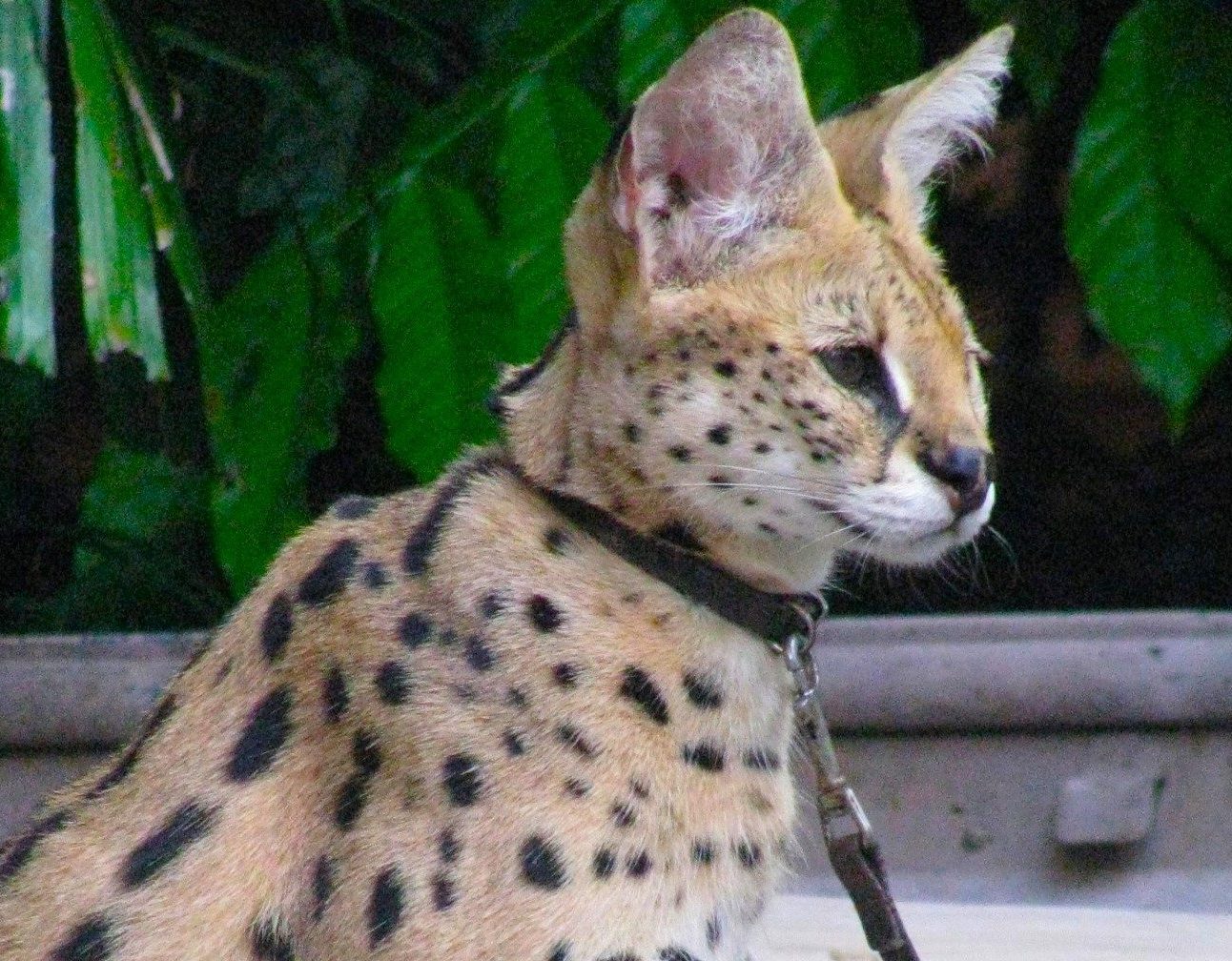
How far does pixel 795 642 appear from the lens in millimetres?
1723

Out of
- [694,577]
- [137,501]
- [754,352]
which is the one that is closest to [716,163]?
[754,352]

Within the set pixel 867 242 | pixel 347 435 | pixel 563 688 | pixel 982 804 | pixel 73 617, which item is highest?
pixel 867 242

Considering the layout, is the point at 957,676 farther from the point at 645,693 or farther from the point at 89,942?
the point at 89,942

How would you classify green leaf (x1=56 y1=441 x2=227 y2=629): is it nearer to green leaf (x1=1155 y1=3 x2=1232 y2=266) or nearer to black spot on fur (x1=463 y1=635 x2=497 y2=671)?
black spot on fur (x1=463 y1=635 x2=497 y2=671)

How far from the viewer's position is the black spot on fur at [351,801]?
1615 millimetres

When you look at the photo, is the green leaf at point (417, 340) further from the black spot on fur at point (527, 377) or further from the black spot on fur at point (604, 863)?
the black spot on fur at point (604, 863)

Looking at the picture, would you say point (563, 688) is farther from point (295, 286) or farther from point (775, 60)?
point (295, 286)

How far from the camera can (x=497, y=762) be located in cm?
159

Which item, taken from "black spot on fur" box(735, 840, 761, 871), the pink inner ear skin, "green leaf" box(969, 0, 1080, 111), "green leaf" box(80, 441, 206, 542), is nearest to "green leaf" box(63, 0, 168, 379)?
the pink inner ear skin

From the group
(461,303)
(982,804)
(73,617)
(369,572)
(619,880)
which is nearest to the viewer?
(619,880)

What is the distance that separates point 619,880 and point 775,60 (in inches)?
30.3

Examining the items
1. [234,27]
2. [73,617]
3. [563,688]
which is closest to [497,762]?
[563,688]

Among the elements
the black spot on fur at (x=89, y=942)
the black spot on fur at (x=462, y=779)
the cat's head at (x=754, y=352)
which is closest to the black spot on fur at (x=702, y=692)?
the cat's head at (x=754, y=352)

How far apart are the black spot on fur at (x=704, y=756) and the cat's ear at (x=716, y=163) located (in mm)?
451
